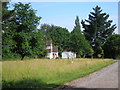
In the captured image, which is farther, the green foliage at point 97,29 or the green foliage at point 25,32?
the green foliage at point 97,29

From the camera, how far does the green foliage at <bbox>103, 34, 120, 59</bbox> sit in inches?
3076

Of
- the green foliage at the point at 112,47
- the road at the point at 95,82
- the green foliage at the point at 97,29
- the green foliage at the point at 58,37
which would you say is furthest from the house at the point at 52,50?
the road at the point at 95,82

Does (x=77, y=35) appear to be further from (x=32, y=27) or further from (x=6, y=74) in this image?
(x=6, y=74)

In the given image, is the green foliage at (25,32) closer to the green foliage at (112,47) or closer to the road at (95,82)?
the road at (95,82)

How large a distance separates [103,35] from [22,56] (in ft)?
157

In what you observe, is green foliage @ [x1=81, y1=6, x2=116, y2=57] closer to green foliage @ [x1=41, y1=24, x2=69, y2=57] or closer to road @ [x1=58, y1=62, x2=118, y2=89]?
green foliage @ [x1=41, y1=24, x2=69, y2=57]

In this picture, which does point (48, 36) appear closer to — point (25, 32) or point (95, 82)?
point (25, 32)

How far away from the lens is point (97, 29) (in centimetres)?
8494

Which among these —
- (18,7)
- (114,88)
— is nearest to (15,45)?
(18,7)

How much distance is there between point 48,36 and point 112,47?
108 ft

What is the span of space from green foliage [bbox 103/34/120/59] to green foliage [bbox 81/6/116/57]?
407cm

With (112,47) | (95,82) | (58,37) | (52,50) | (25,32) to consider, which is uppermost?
(58,37)

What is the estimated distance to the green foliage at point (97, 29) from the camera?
3349 inches

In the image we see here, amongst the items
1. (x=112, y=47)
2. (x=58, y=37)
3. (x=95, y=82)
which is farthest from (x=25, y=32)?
(x=58, y=37)
